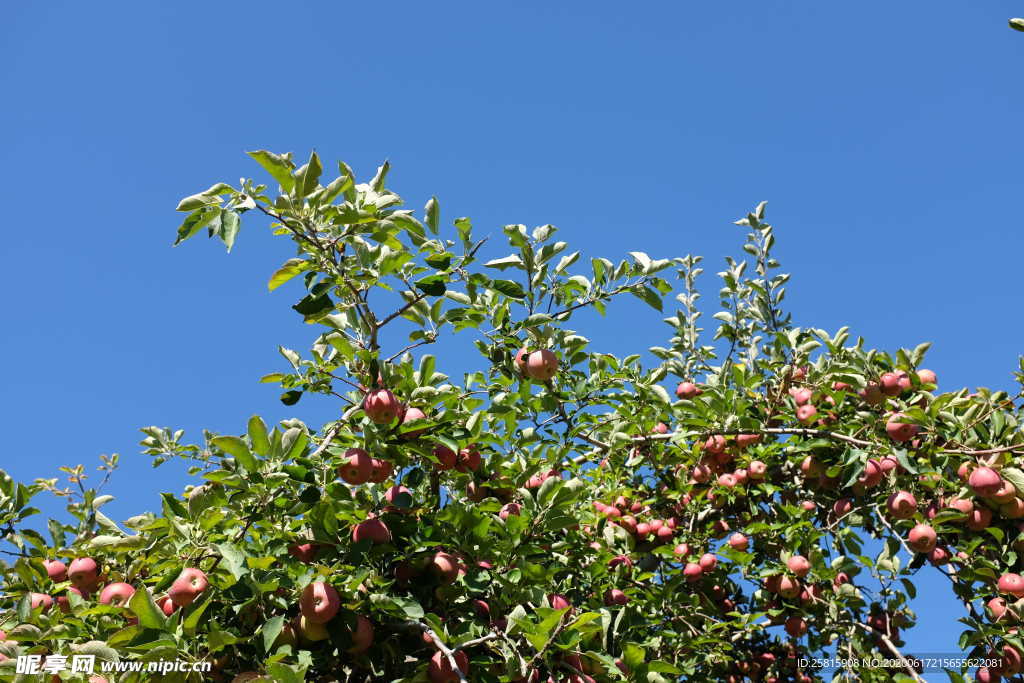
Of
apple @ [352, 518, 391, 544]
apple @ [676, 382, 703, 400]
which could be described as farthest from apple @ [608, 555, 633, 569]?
apple @ [352, 518, 391, 544]

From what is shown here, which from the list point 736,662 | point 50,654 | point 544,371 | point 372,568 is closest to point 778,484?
point 736,662

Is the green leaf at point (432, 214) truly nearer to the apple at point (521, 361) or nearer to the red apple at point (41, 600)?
the apple at point (521, 361)

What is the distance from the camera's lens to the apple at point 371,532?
2.99 meters

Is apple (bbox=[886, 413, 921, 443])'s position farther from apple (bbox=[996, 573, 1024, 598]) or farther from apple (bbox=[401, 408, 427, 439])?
apple (bbox=[401, 408, 427, 439])

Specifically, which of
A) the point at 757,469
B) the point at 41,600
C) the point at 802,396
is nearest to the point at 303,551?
the point at 41,600

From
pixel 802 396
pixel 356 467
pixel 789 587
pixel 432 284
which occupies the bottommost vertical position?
pixel 356 467

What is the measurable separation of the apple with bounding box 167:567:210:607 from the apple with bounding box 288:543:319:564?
35cm

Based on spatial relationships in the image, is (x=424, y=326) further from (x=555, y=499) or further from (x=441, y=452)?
(x=555, y=499)

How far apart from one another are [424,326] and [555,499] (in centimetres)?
95

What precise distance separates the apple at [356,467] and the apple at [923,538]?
2.91 meters

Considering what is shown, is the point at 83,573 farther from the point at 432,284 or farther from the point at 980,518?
the point at 980,518

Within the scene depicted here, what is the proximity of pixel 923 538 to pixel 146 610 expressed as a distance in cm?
365

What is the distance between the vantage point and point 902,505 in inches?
163

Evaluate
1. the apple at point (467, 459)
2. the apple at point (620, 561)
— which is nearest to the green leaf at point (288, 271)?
the apple at point (467, 459)
